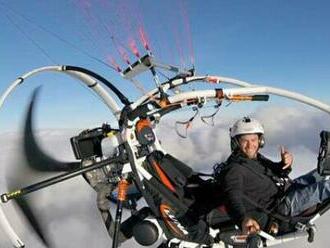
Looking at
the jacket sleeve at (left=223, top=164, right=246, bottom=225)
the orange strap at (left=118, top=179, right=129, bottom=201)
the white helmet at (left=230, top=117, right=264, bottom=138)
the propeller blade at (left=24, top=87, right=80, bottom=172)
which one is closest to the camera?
the jacket sleeve at (left=223, top=164, right=246, bottom=225)

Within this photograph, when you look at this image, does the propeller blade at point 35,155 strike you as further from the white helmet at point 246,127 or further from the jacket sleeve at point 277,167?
the jacket sleeve at point 277,167

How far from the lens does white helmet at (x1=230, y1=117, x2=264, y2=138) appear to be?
508 cm

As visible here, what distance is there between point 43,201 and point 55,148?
2.68 feet

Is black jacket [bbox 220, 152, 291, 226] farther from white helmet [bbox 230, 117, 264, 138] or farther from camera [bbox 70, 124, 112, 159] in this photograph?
camera [bbox 70, 124, 112, 159]

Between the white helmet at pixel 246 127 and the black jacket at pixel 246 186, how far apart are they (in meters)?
0.24

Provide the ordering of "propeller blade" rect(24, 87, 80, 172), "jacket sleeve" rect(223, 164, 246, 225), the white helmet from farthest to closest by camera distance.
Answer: "propeller blade" rect(24, 87, 80, 172) < the white helmet < "jacket sleeve" rect(223, 164, 246, 225)

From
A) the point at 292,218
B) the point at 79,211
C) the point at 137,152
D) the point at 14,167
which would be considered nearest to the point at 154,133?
the point at 137,152

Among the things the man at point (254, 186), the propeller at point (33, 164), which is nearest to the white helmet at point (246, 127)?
the man at point (254, 186)

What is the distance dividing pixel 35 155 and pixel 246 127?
3.23 m

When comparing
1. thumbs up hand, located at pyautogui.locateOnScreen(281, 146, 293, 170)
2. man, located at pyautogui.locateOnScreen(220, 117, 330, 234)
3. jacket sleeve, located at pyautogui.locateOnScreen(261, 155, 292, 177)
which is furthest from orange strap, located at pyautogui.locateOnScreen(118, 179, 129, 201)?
thumbs up hand, located at pyautogui.locateOnScreen(281, 146, 293, 170)

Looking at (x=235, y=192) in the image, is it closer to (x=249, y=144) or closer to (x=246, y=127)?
(x=249, y=144)

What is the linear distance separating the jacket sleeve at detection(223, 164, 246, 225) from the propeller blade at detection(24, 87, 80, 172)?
248 centimetres

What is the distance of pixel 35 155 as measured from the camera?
22.1ft

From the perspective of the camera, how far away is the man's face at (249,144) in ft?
16.7
